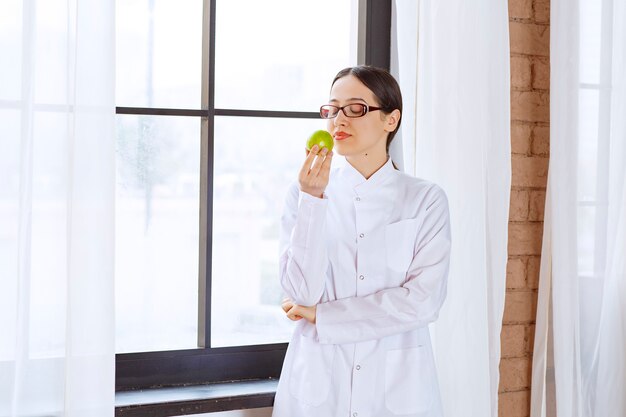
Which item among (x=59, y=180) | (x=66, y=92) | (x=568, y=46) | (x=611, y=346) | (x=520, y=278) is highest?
(x=568, y=46)

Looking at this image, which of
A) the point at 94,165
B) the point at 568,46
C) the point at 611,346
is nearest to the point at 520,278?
the point at 611,346

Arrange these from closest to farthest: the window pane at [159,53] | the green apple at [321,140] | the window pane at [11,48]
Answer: the window pane at [11,48] → the green apple at [321,140] → the window pane at [159,53]

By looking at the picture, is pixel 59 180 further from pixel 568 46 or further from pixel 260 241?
pixel 568 46

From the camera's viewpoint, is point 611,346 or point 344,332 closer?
point 344,332

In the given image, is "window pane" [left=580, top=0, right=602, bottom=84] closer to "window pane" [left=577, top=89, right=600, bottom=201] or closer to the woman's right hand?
"window pane" [left=577, top=89, right=600, bottom=201]

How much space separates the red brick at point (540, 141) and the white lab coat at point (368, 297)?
2.70 feet

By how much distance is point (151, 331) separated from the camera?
2.53 meters

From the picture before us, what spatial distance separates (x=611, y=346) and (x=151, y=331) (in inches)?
60.2

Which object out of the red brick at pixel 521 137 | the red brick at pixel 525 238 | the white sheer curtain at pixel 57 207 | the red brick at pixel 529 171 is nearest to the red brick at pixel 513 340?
the red brick at pixel 525 238

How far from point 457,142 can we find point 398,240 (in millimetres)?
526

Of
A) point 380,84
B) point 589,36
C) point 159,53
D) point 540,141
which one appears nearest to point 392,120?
point 380,84

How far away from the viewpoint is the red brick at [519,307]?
9.18ft

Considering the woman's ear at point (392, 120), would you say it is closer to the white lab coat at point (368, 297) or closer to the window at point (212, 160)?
the white lab coat at point (368, 297)

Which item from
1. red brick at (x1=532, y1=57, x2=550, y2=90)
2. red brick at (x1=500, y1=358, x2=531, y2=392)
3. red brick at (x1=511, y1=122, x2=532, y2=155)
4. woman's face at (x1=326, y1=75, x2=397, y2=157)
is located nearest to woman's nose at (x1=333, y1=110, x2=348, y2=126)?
woman's face at (x1=326, y1=75, x2=397, y2=157)
